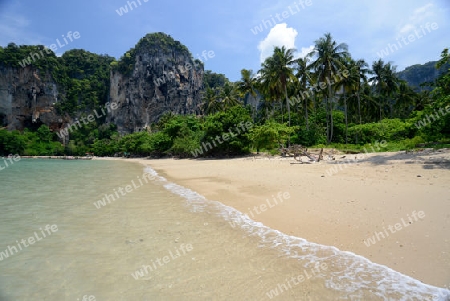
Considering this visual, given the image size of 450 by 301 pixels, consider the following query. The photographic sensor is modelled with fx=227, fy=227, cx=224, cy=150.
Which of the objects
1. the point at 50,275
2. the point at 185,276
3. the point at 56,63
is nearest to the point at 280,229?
the point at 185,276

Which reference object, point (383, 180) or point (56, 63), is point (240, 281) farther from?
point (56, 63)

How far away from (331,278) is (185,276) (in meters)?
2.18

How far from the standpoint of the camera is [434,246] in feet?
12.5

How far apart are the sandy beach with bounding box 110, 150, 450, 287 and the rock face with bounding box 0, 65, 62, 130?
324ft

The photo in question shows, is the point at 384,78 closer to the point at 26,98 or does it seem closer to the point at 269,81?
the point at 269,81

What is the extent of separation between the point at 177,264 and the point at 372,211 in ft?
15.9

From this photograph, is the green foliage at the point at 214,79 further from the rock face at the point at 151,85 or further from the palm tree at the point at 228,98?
the palm tree at the point at 228,98

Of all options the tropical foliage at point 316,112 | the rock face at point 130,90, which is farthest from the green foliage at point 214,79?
the tropical foliage at point 316,112

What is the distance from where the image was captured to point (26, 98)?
264 feet

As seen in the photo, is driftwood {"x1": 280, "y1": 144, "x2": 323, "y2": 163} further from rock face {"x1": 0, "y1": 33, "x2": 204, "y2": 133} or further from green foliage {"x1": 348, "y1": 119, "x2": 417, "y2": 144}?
rock face {"x1": 0, "y1": 33, "x2": 204, "y2": 133}

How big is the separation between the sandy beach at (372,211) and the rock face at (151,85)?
8215 centimetres

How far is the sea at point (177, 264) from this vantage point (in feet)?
10.1

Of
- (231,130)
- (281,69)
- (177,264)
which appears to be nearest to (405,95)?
(281,69)

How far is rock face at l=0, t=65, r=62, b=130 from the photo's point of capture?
7812 cm
